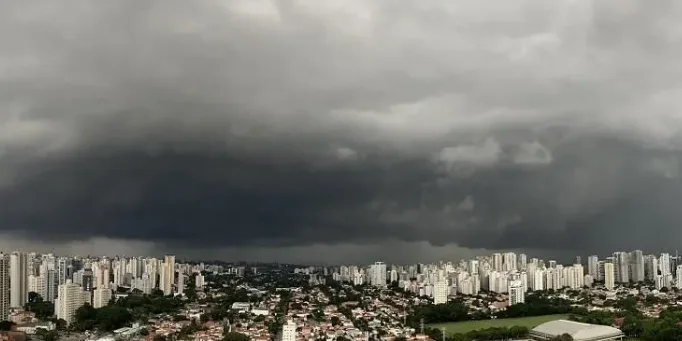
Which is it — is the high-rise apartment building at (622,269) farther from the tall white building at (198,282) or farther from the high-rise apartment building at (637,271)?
the tall white building at (198,282)

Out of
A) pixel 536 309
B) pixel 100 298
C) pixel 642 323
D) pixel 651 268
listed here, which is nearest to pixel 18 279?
pixel 100 298

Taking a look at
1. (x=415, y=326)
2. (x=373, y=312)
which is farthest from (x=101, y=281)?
(x=415, y=326)

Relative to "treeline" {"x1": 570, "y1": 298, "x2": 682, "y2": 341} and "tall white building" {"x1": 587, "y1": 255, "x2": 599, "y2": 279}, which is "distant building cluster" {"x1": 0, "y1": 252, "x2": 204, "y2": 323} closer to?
"treeline" {"x1": 570, "y1": 298, "x2": 682, "y2": 341}

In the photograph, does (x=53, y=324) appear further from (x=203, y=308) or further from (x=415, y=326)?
(x=415, y=326)

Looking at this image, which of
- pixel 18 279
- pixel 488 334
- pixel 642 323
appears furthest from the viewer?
pixel 18 279

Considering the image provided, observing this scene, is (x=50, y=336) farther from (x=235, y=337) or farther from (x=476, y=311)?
(x=476, y=311)

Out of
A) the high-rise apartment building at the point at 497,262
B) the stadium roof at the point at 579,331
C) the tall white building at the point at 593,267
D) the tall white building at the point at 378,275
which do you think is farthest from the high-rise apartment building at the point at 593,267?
the stadium roof at the point at 579,331
